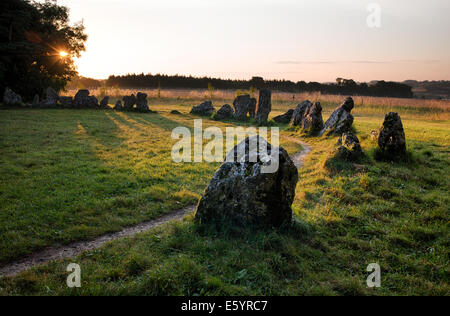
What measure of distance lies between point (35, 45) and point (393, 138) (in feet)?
126

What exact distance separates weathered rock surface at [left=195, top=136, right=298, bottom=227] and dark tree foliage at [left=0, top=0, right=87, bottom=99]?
3440 cm

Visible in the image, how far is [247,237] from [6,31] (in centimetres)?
3868

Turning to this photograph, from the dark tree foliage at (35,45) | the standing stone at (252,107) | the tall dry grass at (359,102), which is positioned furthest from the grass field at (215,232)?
the tall dry grass at (359,102)

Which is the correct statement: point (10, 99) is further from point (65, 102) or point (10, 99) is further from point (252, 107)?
point (252, 107)

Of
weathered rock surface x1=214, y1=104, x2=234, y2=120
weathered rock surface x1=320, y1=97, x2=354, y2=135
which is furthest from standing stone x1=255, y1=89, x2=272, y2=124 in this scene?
weathered rock surface x1=320, y1=97, x2=354, y2=135

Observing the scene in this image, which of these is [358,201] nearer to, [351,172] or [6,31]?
[351,172]

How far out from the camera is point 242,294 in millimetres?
4102

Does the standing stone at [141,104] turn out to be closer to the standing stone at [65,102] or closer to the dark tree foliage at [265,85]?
the standing stone at [65,102]

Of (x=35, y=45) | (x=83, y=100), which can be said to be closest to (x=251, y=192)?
(x=83, y=100)

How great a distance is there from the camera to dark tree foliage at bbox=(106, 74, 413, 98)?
85.1 meters

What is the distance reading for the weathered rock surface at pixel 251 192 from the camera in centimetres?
579

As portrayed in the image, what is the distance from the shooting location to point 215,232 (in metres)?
5.82

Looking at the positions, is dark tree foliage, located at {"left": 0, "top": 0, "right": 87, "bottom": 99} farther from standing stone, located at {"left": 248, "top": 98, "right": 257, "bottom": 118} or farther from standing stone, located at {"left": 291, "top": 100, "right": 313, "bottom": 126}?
standing stone, located at {"left": 291, "top": 100, "right": 313, "bottom": 126}
